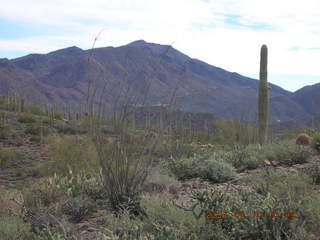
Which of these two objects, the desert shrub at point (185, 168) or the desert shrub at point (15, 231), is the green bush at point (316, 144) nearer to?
the desert shrub at point (185, 168)

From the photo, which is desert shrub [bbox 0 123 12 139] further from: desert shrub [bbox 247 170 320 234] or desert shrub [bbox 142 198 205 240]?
desert shrub [bbox 142 198 205 240]

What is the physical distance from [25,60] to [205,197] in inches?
7205

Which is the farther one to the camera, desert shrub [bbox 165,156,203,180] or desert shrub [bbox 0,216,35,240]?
desert shrub [bbox 165,156,203,180]

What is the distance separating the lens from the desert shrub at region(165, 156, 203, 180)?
967 centimetres

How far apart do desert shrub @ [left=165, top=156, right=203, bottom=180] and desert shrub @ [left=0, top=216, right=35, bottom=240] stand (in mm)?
4574

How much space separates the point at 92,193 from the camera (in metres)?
7.49

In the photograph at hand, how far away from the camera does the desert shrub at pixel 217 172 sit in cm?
887

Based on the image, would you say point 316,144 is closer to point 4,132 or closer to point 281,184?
point 281,184

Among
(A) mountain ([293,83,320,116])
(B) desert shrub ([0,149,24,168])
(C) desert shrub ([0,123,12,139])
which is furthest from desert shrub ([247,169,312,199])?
(A) mountain ([293,83,320,116])

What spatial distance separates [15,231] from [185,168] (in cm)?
515

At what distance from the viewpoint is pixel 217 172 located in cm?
895
